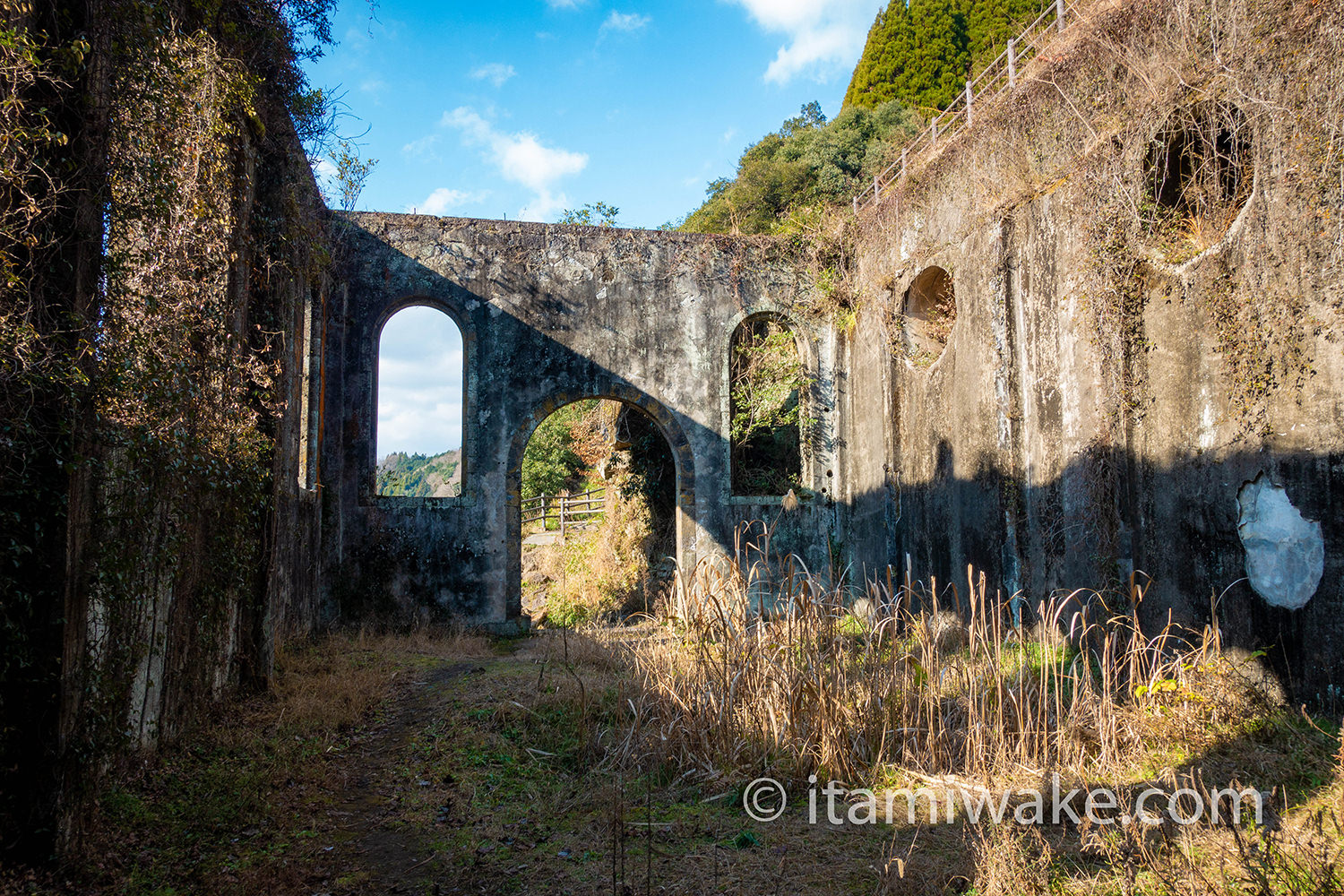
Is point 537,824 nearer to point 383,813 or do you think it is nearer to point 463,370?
point 383,813

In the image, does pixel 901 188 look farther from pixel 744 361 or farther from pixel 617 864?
pixel 617 864

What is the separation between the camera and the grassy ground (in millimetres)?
3230

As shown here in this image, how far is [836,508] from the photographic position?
11.8 meters

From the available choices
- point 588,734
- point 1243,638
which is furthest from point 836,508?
point 588,734

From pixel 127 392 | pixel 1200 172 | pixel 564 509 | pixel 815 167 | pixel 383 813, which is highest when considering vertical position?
pixel 815 167

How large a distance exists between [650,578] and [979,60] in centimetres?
1701

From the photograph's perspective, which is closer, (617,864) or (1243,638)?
(617,864)

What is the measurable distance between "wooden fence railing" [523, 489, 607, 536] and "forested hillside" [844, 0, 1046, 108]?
12896 millimetres

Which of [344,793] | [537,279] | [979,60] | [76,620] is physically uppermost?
[979,60]

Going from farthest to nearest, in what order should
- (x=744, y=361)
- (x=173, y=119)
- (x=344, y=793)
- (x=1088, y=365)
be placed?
(x=744, y=361), (x=1088, y=365), (x=344, y=793), (x=173, y=119)

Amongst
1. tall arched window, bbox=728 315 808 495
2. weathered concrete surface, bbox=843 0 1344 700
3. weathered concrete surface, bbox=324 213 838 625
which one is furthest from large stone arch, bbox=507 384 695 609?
weathered concrete surface, bbox=843 0 1344 700

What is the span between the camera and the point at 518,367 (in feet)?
36.3

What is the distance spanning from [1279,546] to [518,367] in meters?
8.53

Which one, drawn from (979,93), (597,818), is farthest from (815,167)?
(597,818)
